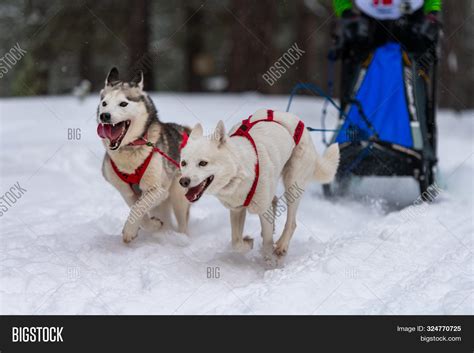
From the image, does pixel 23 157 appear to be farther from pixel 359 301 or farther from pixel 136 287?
pixel 359 301

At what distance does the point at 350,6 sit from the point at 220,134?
333cm

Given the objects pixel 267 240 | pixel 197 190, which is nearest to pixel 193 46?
pixel 267 240

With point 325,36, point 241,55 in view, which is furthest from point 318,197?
point 325,36

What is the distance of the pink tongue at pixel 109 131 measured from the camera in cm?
459

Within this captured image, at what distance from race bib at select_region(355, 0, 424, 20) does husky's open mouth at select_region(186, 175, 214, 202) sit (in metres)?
3.39

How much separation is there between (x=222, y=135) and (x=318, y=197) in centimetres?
331

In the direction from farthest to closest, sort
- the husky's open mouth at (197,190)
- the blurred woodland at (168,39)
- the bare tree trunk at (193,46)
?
the bare tree trunk at (193,46) < the blurred woodland at (168,39) < the husky's open mouth at (197,190)

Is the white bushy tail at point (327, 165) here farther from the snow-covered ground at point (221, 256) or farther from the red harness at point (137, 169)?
the red harness at point (137, 169)

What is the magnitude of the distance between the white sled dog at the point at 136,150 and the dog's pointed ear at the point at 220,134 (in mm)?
877

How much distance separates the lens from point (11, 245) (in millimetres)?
4809

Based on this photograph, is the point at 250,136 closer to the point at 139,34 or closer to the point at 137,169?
the point at 137,169

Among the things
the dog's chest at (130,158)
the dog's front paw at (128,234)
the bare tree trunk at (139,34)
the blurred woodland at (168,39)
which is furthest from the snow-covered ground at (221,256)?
the bare tree trunk at (139,34)

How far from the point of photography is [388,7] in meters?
6.49

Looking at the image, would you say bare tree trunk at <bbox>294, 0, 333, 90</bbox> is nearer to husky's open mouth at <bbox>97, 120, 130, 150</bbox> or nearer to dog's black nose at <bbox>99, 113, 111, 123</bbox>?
husky's open mouth at <bbox>97, 120, 130, 150</bbox>
